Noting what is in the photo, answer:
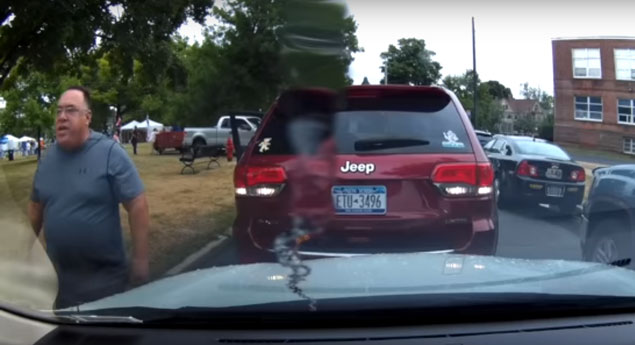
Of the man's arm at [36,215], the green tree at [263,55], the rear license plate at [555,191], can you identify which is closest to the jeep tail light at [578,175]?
the rear license plate at [555,191]

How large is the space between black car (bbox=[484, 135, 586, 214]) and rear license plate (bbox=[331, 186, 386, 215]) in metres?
0.90

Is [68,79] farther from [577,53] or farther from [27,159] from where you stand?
[577,53]

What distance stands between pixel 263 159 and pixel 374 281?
0.79m

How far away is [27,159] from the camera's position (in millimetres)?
3021

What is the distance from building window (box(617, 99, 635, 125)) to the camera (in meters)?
2.95

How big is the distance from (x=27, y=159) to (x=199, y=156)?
847 millimetres

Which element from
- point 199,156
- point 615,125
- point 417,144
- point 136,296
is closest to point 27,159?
point 199,156

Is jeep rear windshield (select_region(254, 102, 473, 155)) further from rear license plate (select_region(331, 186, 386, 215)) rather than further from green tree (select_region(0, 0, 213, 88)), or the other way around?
green tree (select_region(0, 0, 213, 88))

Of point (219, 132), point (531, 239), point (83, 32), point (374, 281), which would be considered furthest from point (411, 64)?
point (531, 239)

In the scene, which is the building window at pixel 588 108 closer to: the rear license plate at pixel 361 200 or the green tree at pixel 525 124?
the green tree at pixel 525 124

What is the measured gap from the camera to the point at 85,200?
9.32ft

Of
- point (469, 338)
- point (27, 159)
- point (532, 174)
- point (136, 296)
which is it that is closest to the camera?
point (469, 338)

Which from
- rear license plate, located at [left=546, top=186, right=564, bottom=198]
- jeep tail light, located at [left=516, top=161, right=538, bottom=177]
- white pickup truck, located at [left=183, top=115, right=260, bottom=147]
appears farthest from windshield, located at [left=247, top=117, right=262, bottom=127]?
rear license plate, located at [left=546, top=186, right=564, bottom=198]

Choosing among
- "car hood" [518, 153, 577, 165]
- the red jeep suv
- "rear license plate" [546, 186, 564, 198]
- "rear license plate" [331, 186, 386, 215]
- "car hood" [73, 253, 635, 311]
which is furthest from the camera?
"rear license plate" [546, 186, 564, 198]
